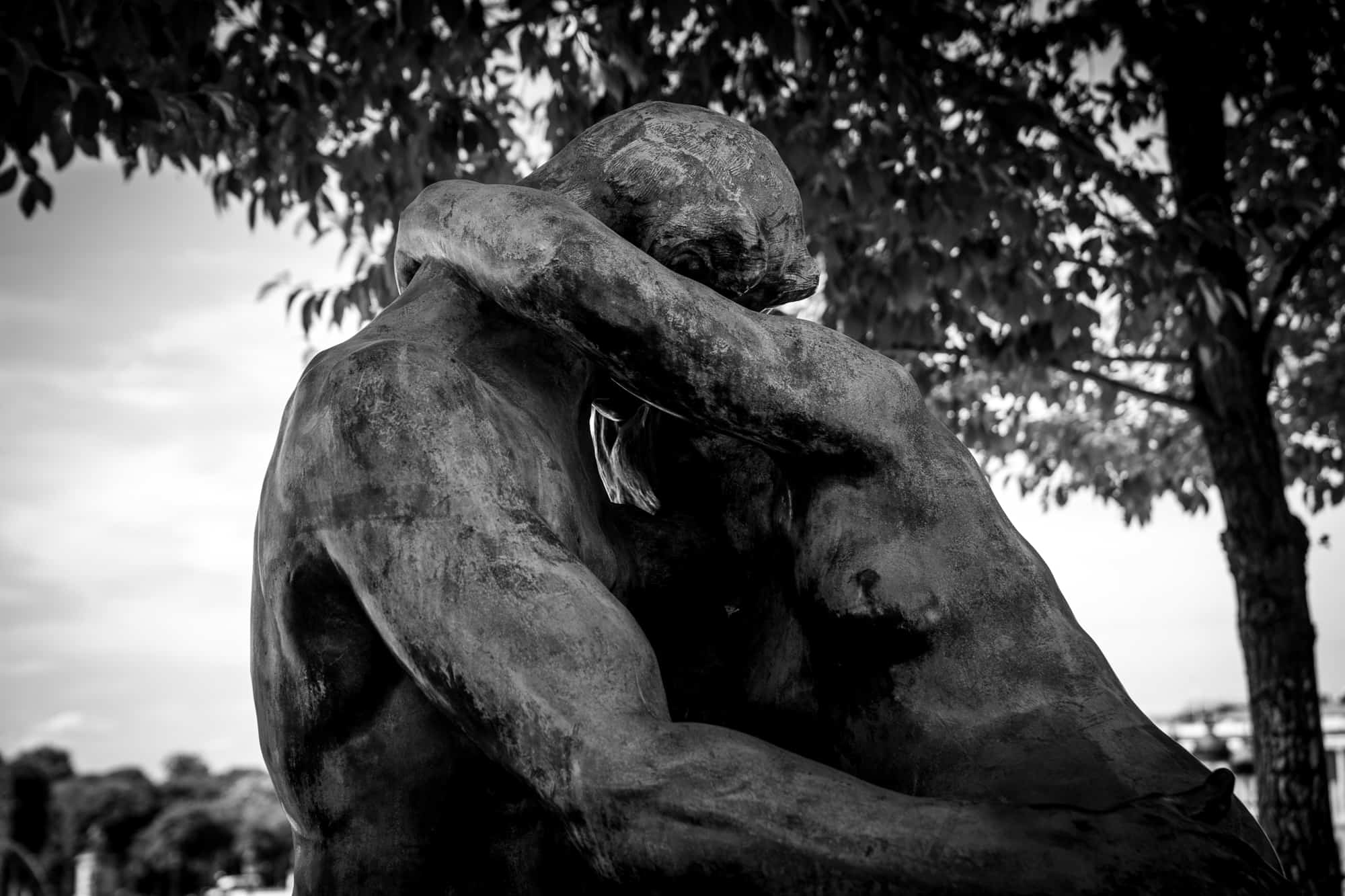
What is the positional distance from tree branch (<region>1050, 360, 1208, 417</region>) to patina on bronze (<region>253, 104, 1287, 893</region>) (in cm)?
647

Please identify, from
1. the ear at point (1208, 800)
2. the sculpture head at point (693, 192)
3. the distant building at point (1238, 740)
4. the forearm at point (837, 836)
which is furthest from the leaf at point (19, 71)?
the distant building at point (1238, 740)

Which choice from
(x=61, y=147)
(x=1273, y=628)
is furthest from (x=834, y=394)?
(x=1273, y=628)

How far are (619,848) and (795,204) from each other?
1114 mm

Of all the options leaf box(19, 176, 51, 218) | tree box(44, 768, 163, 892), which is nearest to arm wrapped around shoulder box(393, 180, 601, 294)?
leaf box(19, 176, 51, 218)

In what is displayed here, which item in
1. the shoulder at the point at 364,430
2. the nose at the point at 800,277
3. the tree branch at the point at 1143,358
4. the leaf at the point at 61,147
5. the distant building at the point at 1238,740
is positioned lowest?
the shoulder at the point at 364,430

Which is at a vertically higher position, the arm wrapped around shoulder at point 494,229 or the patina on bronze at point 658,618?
the arm wrapped around shoulder at point 494,229

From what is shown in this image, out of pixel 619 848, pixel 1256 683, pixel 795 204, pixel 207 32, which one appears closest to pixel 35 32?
pixel 207 32

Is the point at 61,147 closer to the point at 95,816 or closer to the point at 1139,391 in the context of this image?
the point at 1139,391

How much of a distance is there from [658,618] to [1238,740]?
13.6m

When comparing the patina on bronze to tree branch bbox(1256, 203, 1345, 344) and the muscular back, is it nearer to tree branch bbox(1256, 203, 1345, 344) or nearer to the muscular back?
the muscular back

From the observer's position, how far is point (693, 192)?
1964 mm

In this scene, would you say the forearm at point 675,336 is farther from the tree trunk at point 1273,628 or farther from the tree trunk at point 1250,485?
the tree trunk at point 1273,628

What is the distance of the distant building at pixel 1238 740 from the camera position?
504 inches

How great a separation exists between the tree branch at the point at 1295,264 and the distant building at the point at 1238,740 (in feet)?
13.3
